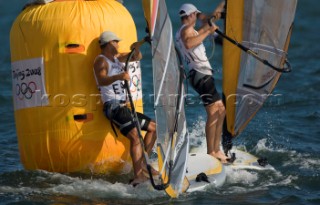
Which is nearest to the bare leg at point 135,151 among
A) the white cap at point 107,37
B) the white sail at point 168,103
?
the white sail at point 168,103

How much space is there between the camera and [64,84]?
9.57m

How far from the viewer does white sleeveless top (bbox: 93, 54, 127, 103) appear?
947cm

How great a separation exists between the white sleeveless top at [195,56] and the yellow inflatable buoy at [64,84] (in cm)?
67

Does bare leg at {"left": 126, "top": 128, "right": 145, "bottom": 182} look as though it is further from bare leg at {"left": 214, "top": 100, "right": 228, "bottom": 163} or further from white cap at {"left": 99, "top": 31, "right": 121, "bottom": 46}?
bare leg at {"left": 214, "top": 100, "right": 228, "bottom": 163}

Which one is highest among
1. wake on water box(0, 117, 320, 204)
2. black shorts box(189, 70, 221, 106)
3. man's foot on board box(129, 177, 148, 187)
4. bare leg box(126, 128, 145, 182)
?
black shorts box(189, 70, 221, 106)

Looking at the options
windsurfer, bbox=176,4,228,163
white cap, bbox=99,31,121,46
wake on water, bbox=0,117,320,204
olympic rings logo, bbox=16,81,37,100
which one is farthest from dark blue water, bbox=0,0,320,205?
white cap, bbox=99,31,121,46

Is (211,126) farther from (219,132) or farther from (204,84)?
(204,84)

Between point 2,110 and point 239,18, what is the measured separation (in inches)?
214

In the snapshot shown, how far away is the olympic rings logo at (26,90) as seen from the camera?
31.8ft

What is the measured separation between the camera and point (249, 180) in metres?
9.90

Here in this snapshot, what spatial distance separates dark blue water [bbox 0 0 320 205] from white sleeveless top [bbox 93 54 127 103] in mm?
1002

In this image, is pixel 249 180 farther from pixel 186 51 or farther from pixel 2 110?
pixel 2 110

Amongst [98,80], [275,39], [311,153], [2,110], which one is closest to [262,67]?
[275,39]

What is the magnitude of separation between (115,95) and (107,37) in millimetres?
689
